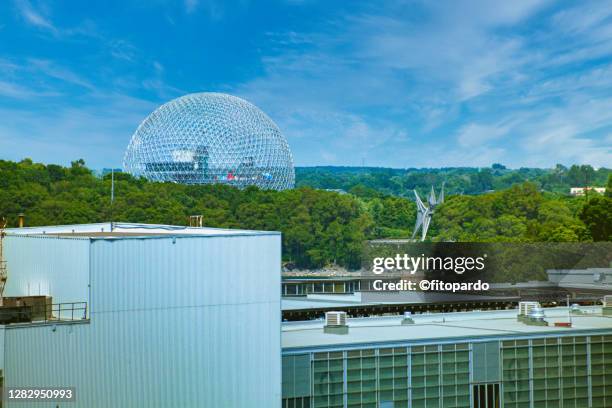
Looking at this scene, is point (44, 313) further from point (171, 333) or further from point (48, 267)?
point (171, 333)

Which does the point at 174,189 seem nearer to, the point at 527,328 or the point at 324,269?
the point at 324,269

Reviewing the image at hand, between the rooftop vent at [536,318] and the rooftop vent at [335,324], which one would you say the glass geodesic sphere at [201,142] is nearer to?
the rooftop vent at [536,318]

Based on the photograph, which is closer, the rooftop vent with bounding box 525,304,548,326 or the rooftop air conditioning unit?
the rooftop vent with bounding box 525,304,548,326

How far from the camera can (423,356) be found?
99.7 ft

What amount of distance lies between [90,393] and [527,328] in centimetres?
1794

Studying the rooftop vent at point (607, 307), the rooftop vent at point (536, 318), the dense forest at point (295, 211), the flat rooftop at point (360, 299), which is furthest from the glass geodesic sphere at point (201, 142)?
Result: the rooftop vent at point (536, 318)

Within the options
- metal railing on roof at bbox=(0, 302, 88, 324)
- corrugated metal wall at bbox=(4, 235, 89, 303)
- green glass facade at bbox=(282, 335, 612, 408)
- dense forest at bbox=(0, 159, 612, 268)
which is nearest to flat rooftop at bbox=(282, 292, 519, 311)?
green glass facade at bbox=(282, 335, 612, 408)

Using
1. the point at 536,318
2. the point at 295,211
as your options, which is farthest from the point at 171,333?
the point at 295,211

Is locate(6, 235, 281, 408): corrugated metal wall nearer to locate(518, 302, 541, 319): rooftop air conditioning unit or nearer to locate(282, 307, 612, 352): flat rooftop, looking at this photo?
locate(282, 307, 612, 352): flat rooftop

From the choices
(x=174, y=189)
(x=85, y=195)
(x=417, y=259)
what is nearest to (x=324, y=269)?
(x=174, y=189)

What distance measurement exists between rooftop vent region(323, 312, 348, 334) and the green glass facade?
324cm

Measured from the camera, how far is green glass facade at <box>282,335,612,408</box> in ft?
94.4

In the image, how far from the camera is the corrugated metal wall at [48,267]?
2452 cm

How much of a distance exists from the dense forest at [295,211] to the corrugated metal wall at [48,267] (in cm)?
6684
